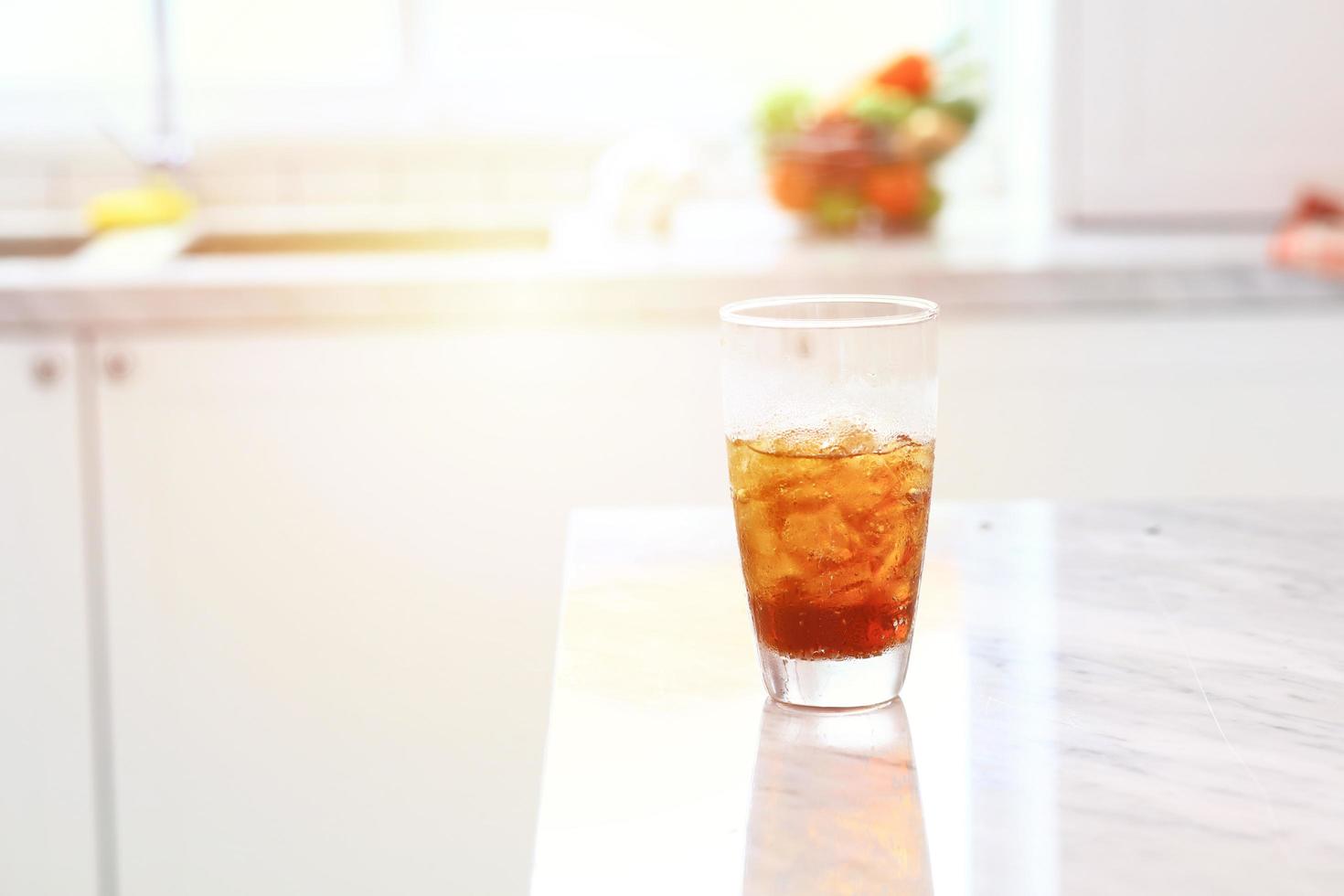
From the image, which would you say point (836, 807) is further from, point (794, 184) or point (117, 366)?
point (794, 184)

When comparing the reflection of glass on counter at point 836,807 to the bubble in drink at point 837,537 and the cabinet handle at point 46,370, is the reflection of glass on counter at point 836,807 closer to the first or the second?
the bubble in drink at point 837,537

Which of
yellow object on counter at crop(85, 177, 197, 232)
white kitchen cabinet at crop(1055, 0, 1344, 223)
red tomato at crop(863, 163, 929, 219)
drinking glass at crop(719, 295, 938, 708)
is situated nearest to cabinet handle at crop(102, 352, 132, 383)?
yellow object on counter at crop(85, 177, 197, 232)

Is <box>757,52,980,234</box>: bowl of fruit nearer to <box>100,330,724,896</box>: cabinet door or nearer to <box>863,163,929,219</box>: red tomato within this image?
<box>863,163,929,219</box>: red tomato

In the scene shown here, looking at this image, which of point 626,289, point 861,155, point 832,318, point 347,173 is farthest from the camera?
point 347,173

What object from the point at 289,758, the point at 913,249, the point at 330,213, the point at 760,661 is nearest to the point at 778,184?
the point at 913,249

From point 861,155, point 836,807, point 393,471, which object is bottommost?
point 393,471

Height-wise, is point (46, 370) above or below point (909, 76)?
below

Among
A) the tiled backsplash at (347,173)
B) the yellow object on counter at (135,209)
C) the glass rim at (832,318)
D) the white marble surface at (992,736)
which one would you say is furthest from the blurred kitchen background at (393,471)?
the glass rim at (832,318)

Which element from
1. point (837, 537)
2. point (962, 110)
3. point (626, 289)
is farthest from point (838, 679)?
point (962, 110)
